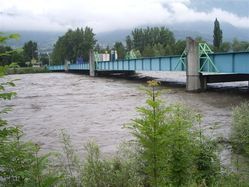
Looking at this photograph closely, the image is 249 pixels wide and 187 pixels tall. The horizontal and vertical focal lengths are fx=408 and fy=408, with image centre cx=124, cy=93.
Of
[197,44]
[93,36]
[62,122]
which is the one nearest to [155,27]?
[93,36]

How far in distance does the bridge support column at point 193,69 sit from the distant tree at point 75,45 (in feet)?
460

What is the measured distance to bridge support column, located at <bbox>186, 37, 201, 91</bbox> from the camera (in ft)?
136

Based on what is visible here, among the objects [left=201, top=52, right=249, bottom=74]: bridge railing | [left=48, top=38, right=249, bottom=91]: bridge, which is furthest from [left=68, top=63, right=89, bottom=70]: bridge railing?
[left=201, top=52, right=249, bottom=74]: bridge railing

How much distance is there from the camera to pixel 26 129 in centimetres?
2170

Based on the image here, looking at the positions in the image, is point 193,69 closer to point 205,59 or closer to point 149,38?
point 205,59

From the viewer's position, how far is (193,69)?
4162 cm

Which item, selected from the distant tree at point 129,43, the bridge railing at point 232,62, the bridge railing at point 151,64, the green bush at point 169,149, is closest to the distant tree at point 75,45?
the distant tree at point 129,43

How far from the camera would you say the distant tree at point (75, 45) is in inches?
7160

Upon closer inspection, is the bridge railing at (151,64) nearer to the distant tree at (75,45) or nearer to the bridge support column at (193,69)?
the bridge support column at (193,69)

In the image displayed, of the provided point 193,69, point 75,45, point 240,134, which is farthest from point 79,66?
point 240,134

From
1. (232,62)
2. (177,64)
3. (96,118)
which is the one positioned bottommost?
(96,118)

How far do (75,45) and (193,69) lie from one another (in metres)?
145

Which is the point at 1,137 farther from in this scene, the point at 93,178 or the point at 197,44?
the point at 197,44

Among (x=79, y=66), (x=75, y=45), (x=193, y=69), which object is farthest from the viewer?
(x=75, y=45)
